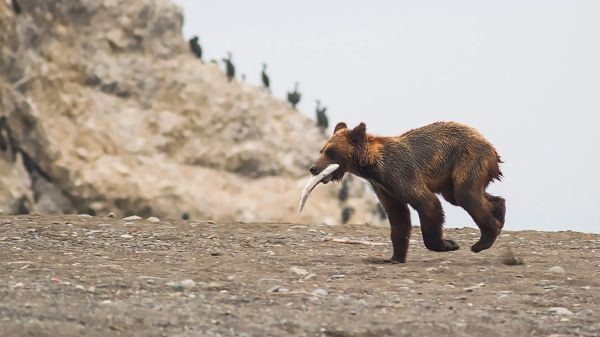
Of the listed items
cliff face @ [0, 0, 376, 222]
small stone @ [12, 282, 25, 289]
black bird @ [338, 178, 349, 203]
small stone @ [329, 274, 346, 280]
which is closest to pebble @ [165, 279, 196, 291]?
small stone @ [12, 282, 25, 289]

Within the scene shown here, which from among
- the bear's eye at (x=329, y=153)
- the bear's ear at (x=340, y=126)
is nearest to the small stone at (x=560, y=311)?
the bear's eye at (x=329, y=153)

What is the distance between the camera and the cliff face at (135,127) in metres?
30.0

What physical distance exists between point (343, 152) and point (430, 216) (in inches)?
39.8

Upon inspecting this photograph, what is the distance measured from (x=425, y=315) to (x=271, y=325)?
116cm

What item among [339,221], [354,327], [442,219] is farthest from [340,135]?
[339,221]

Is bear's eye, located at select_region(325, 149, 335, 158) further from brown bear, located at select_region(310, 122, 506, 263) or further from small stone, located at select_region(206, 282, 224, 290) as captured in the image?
small stone, located at select_region(206, 282, 224, 290)

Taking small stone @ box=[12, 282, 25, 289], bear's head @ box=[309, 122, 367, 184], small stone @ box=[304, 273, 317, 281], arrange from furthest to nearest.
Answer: bear's head @ box=[309, 122, 367, 184]
small stone @ box=[304, 273, 317, 281]
small stone @ box=[12, 282, 25, 289]

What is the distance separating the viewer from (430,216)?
29.8ft

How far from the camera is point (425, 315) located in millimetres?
6656

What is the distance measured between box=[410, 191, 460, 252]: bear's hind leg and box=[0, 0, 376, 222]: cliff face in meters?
20.3

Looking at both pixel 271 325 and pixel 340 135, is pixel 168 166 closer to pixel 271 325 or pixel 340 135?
pixel 340 135

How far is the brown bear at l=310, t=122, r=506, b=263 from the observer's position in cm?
912

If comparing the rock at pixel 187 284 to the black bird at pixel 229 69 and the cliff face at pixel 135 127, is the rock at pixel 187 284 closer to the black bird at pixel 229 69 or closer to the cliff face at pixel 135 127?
the cliff face at pixel 135 127

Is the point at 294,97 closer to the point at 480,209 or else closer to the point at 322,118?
the point at 322,118
